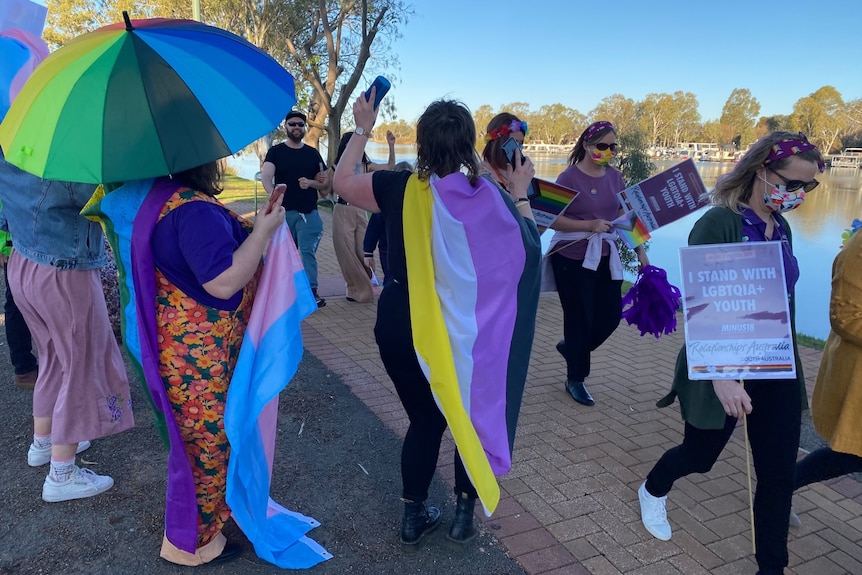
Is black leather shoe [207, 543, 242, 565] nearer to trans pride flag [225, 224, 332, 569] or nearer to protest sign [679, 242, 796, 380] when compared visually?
trans pride flag [225, 224, 332, 569]

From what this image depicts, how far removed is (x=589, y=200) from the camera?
392cm

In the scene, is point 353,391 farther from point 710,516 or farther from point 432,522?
point 710,516

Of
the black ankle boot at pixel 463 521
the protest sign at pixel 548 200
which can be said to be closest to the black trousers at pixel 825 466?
the black ankle boot at pixel 463 521

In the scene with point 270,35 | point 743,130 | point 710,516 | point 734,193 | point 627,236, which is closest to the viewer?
point 734,193

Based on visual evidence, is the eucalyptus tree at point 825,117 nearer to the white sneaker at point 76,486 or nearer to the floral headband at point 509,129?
the floral headband at point 509,129

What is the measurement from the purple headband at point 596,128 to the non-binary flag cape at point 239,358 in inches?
95.1

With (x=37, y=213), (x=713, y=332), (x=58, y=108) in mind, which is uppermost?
(x=58, y=108)

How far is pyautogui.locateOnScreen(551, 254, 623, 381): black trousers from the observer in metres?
3.95

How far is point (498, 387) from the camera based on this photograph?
2.26 metres

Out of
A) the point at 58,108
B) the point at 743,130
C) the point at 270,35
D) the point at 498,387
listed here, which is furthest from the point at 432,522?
the point at 743,130

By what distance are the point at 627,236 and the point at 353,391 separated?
2261 millimetres

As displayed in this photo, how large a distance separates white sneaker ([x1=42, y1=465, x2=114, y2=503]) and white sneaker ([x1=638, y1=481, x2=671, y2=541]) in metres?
2.71

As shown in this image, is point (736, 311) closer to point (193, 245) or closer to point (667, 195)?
point (667, 195)

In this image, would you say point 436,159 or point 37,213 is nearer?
point 436,159
